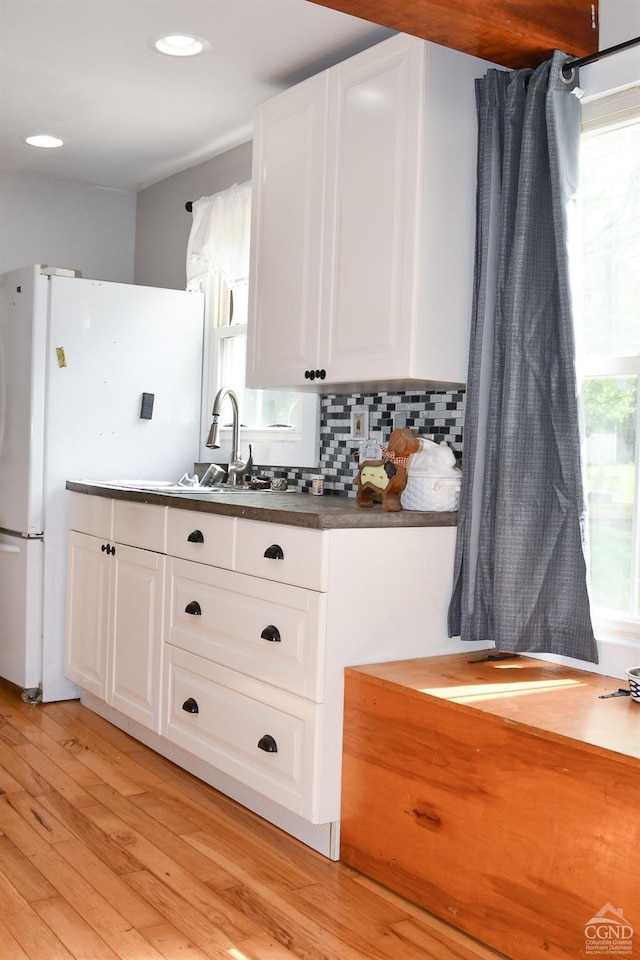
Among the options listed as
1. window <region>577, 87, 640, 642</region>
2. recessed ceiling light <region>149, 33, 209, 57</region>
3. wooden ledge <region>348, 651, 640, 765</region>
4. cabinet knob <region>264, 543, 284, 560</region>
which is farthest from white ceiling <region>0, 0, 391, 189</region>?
wooden ledge <region>348, 651, 640, 765</region>

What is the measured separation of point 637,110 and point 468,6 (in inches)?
19.9

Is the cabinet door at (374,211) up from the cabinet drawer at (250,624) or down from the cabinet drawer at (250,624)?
up

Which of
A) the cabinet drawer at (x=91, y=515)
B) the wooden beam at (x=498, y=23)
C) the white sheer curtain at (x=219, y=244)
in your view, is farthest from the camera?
the white sheer curtain at (x=219, y=244)

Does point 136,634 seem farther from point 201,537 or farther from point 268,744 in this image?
point 268,744

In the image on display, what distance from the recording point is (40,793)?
2830 millimetres

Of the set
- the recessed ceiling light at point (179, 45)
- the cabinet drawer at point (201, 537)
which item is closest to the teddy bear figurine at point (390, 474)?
the cabinet drawer at point (201, 537)

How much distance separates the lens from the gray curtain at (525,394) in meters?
2.37

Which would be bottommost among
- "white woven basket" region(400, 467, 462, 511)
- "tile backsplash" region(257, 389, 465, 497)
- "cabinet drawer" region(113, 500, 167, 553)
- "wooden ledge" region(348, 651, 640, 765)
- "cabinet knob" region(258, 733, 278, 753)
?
"cabinet knob" region(258, 733, 278, 753)

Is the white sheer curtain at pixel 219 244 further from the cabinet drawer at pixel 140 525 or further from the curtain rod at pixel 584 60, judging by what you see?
the curtain rod at pixel 584 60

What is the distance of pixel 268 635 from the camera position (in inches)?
98.1

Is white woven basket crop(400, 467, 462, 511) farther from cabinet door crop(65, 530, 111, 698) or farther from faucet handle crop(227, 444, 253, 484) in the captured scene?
cabinet door crop(65, 530, 111, 698)

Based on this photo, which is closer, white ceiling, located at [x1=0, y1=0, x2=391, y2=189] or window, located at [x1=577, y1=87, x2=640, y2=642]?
window, located at [x1=577, y1=87, x2=640, y2=642]

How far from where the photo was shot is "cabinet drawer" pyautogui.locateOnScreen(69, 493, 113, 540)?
3.51 m

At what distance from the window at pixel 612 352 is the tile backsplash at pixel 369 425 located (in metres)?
0.49
